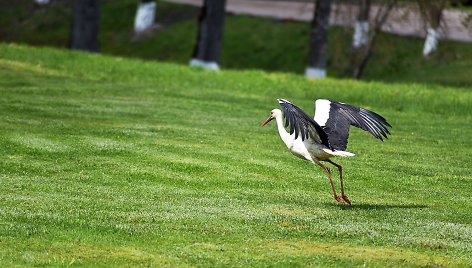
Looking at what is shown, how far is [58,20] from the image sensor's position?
59.4 m

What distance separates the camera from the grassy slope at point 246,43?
4047 cm

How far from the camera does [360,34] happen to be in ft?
140

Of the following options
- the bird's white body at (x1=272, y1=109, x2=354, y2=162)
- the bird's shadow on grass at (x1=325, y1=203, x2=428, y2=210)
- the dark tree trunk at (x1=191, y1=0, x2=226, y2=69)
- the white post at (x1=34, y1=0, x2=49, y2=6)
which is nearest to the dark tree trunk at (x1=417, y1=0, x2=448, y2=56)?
the dark tree trunk at (x1=191, y1=0, x2=226, y2=69)

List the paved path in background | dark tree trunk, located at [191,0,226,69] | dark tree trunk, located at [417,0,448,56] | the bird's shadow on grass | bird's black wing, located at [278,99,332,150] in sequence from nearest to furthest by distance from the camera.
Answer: bird's black wing, located at [278,99,332,150] → the bird's shadow on grass → dark tree trunk, located at [417,0,448,56] → dark tree trunk, located at [191,0,226,69] → the paved path in background

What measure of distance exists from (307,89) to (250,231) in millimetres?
19160

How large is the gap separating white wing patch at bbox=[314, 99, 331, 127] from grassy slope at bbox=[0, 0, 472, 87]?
854 inches

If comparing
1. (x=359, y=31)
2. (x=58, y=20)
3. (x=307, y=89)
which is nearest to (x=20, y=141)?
(x=307, y=89)

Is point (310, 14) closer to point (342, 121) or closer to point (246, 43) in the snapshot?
point (246, 43)

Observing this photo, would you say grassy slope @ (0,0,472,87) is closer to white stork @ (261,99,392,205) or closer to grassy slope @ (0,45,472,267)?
grassy slope @ (0,45,472,267)

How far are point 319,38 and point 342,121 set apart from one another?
22.6m

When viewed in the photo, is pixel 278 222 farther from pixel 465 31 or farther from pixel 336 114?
pixel 465 31

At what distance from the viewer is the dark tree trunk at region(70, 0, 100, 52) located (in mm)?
39250

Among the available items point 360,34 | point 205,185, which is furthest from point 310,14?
point 205,185

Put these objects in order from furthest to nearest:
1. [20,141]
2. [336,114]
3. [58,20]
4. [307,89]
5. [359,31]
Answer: [58,20] < [359,31] < [307,89] < [20,141] < [336,114]
